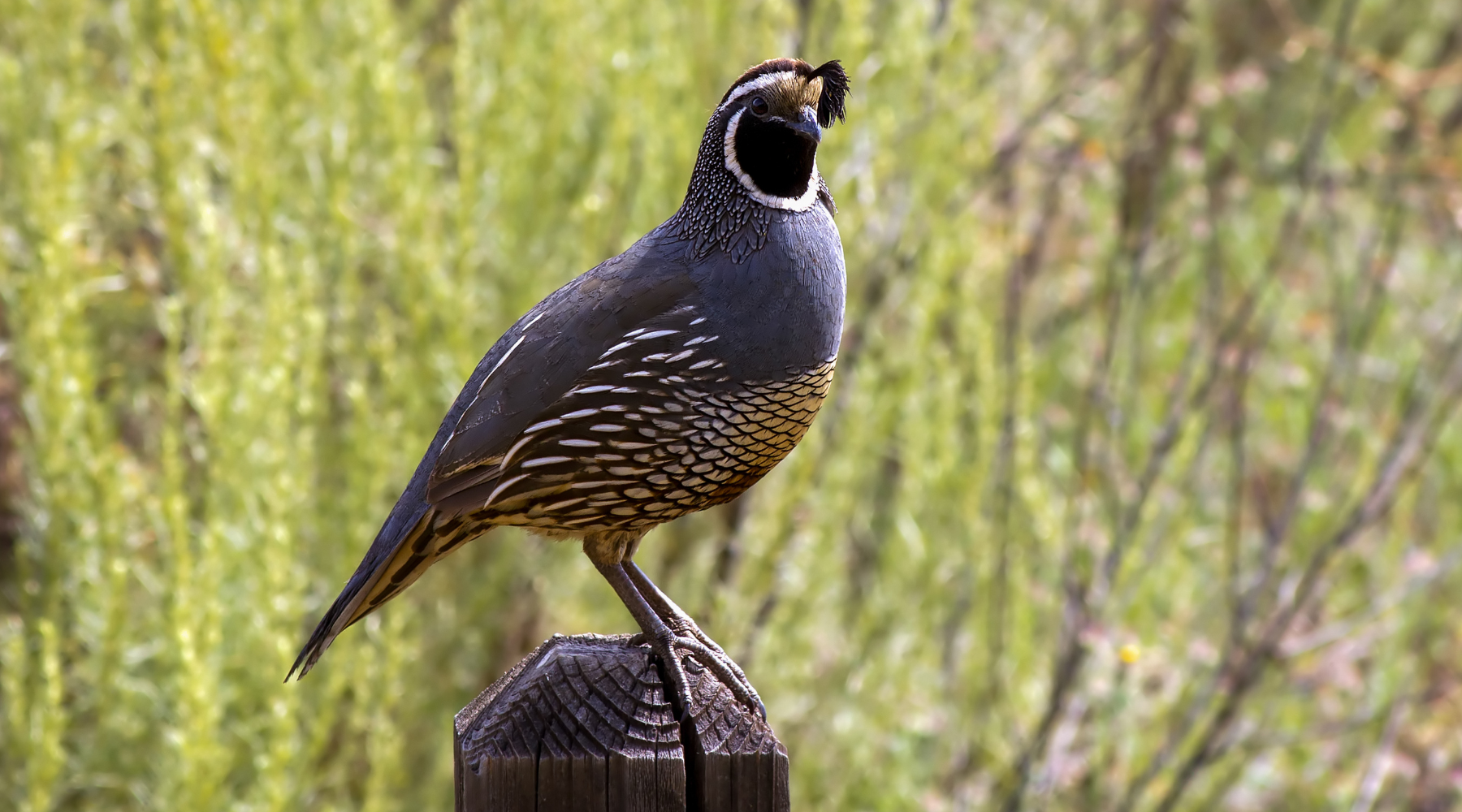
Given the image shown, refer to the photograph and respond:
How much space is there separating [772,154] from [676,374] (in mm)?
390

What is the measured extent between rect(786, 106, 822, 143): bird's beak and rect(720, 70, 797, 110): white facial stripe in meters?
0.06

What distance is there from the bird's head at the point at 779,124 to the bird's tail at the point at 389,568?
2.40 feet

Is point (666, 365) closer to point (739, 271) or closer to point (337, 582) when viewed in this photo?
point (739, 271)

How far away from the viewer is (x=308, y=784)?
309 cm

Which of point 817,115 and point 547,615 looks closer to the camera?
point 817,115

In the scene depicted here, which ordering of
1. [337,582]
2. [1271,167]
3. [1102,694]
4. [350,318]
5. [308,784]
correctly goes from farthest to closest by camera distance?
1. [1271,167]
2. [1102,694]
3. [350,318]
4. [337,582]
5. [308,784]

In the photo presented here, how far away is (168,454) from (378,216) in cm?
124

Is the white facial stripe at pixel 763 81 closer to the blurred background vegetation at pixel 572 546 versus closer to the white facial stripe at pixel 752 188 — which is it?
the white facial stripe at pixel 752 188

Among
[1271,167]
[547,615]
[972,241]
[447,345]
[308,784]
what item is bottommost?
[308,784]

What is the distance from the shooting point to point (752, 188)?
2.31m

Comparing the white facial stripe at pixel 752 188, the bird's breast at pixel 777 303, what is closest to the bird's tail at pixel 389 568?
the bird's breast at pixel 777 303

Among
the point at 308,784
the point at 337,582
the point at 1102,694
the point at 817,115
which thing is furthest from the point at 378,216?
the point at 1102,694

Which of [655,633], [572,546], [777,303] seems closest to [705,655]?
[655,633]

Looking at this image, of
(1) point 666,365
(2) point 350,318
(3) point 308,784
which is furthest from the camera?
(2) point 350,318
